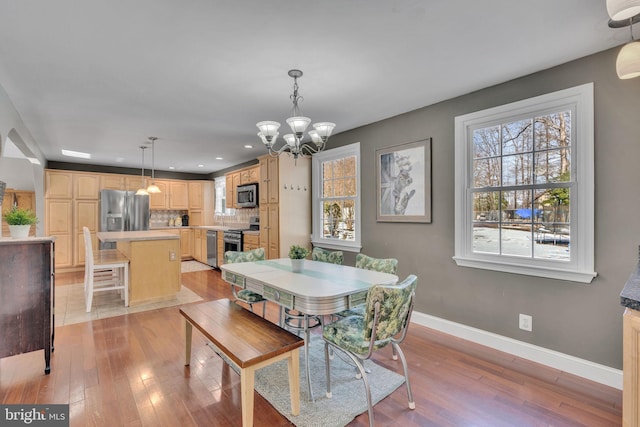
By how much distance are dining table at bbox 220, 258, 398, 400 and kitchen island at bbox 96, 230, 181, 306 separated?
2001 mm

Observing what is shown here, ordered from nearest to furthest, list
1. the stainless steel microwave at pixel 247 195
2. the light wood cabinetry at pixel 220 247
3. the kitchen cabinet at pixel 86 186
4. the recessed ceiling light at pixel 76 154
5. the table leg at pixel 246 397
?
1. the table leg at pixel 246 397
2. the recessed ceiling light at pixel 76 154
3. the stainless steel microwave at pixel 247 195
4. the light wood cabinetry at pixel 220 247
5. the kitchen cabinet at pixel 86 186

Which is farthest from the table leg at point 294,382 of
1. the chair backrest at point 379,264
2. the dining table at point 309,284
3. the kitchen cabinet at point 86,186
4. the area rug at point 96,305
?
the kitchen cabinet at point 86,186

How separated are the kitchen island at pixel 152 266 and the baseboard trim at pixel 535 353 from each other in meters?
3.48

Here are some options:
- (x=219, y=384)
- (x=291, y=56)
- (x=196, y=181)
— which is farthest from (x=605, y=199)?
(x=196, y=181)

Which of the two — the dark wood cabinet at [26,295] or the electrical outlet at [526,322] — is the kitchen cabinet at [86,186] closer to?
the dark wood cabinet at [26,295]

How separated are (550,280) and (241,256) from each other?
287 centimetres

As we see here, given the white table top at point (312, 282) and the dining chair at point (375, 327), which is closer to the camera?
the dining chair at point (375, 327)

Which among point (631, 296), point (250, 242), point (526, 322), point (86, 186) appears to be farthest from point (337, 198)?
point (86, 186)

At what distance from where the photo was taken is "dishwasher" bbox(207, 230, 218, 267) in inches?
258

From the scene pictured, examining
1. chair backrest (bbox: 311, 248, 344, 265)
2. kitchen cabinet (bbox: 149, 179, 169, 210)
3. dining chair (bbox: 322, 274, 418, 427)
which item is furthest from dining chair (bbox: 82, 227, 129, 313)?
dining chair (bbox: 322, 274, 418, 427)

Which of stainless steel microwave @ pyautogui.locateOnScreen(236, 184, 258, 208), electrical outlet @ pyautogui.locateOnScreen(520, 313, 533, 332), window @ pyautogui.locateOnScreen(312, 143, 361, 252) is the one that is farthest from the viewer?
stainless steel microwave @ pyautogui.locateOnScreen(236, 184, 258, 208)

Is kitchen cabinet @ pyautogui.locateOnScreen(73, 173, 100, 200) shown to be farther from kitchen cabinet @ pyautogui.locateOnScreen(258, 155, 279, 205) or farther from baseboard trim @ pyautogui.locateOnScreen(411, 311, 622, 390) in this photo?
baseboard trim @ pyautogui.locateOnScreen(411, 311, 622, 390)

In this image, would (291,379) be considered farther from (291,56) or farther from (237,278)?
(291,56)

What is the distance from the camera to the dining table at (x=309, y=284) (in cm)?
192
